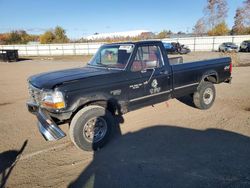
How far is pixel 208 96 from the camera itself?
6648 millimetres

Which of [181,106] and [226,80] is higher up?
[226,80]

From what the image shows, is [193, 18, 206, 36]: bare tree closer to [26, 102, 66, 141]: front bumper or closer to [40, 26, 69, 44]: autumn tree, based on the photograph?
[40, 26, 69, 44]: autumn tree

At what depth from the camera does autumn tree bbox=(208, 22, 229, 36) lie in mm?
54984

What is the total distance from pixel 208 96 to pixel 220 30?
5514cm

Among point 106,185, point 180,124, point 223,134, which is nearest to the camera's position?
point 106,185

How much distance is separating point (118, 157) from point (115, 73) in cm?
164

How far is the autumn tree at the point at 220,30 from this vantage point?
180 ft

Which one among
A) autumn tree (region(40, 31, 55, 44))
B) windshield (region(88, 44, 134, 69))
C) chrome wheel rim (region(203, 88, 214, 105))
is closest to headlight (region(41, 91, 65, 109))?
windshield (region(88, 44, 134, 69))

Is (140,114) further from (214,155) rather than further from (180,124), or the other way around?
(214,155)

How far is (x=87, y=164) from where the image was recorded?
3914mm

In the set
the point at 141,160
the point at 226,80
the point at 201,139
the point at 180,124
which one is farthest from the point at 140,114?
the point at 226,80

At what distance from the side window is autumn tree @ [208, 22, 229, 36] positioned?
5549 centimetres

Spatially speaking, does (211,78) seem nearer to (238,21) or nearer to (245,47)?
(245,47)

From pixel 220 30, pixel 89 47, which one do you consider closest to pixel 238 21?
pixel 220 30
